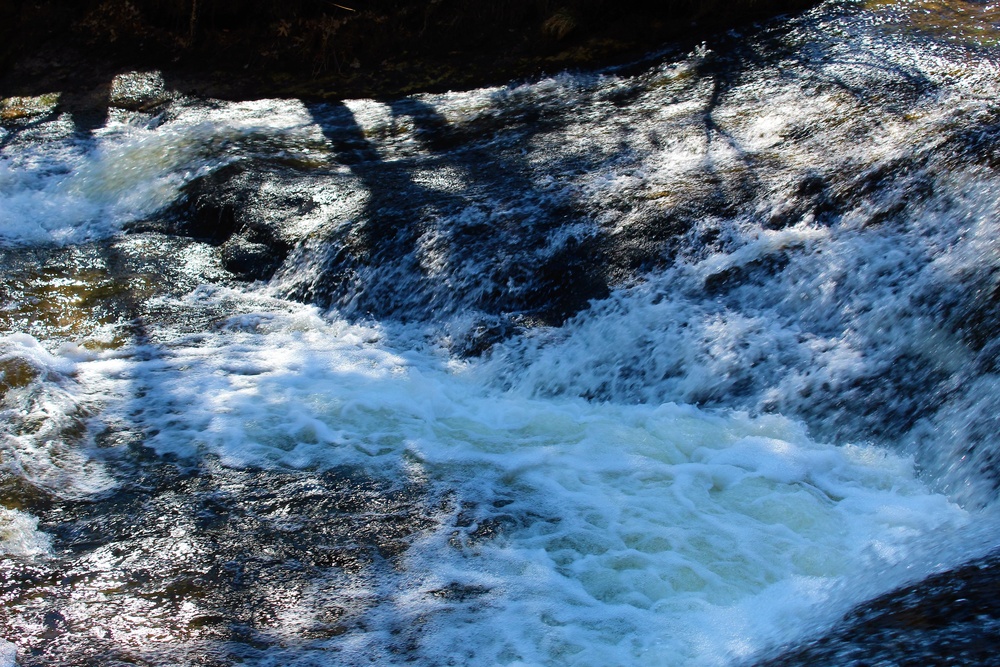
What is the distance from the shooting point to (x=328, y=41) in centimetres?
1009

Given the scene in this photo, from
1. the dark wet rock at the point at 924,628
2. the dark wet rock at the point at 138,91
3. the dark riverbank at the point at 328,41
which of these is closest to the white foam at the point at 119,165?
the dark wet rock at the point at 138,91

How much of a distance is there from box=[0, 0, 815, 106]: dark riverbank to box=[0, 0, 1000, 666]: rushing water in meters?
1.19

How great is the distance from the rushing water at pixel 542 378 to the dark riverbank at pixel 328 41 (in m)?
1.19

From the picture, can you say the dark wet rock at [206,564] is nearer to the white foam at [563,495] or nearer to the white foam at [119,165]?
the white foam at [563,495]

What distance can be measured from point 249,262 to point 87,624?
362 centimetres

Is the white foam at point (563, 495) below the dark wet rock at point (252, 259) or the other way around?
below

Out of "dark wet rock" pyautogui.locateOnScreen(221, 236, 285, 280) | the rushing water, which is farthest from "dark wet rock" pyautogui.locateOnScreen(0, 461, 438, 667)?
"dark wet rock" pyautogui.locateOnScreen(221, 236, 285, 280)

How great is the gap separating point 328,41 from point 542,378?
643 cm

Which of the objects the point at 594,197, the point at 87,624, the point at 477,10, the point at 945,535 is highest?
the point at 477,10

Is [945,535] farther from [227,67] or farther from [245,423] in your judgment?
[227,67]

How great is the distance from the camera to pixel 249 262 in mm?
6590

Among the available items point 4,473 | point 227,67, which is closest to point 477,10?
point 227,67

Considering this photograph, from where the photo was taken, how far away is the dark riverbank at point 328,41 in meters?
9.05

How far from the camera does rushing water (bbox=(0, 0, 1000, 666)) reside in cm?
347
